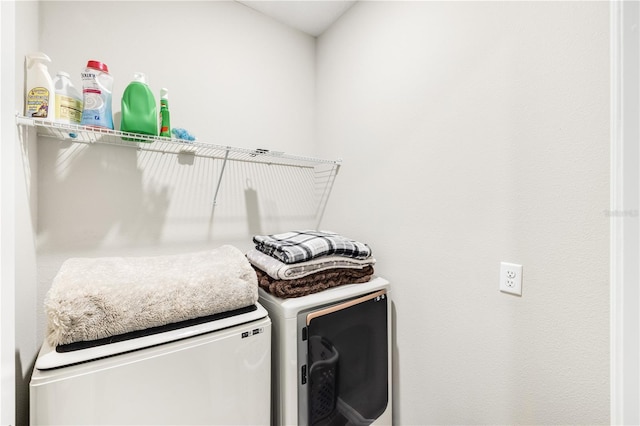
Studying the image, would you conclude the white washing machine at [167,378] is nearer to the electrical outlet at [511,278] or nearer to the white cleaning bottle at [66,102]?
the white cleaning bottle at [66,102]

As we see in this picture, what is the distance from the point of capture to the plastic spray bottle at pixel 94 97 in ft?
3.08

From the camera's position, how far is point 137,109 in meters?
1.01

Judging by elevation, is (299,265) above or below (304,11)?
below

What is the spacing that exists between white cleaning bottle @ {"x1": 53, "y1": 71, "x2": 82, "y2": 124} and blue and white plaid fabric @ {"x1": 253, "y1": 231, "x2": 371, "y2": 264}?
824 mm

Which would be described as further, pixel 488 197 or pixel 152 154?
pixel 152 154

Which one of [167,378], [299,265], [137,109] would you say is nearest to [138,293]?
[167,378]

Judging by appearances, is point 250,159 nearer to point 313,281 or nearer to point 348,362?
point 313,281

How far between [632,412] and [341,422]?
3.06 feet

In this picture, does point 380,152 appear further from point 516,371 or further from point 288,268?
point 516,371

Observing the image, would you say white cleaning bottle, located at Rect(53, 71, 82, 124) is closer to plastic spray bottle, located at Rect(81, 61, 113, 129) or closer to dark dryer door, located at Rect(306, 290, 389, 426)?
plastic spray bottle, located at Rect(81, 61, 113, 129)

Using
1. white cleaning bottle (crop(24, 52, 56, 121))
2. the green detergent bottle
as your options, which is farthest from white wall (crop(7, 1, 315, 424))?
the green detergent bottle

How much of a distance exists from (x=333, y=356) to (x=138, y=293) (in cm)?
75

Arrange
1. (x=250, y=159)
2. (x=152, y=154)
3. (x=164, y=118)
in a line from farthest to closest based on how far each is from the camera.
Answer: (x=250, y=159) → (x=152, y=154) → (x=164, y=118)

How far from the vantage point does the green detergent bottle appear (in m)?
1.00
